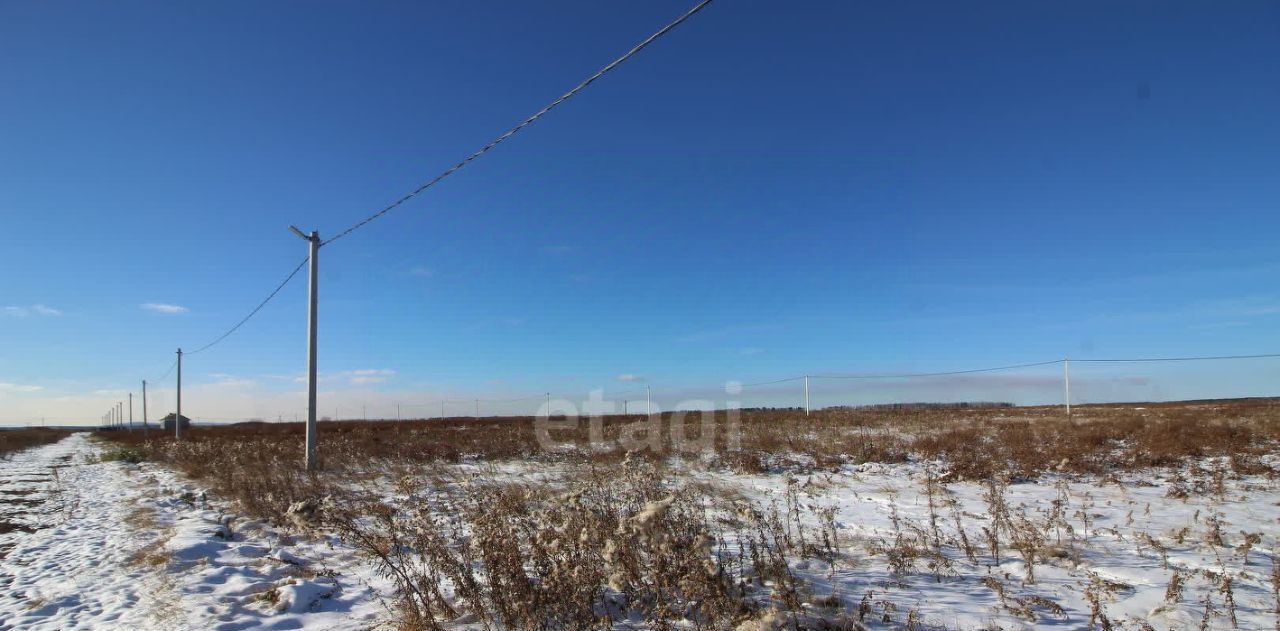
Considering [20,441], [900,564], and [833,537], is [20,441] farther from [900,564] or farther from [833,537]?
[900,564]

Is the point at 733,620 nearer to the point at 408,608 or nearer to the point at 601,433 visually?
the point at 408,608

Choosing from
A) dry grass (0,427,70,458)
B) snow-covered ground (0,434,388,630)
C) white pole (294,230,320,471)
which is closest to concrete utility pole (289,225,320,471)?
white pole (294,230,320,471)

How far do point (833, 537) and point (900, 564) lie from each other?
4.21ft

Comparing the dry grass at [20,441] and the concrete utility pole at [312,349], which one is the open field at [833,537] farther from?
the dry grass at [20,441]

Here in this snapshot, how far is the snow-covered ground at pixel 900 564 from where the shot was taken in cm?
404

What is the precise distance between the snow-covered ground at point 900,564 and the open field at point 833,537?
4 centimetres

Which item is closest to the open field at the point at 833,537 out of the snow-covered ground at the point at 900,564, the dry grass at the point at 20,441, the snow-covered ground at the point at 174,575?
the snow-covered ground at the point at 900,564

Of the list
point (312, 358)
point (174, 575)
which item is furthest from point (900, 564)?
point (312, 358)

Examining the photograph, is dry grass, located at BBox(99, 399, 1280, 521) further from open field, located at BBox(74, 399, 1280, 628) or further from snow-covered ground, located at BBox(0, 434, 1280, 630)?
snow-covered ground, located at BBox(0, 434, 1280, 630)

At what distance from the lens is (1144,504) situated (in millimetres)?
7680

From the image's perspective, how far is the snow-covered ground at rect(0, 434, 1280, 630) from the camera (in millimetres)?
4039

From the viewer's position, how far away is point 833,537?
609 centimetres

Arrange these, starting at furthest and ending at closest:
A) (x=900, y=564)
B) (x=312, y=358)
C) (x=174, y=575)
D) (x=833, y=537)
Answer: (x=312, y=358) → (x=833, y=537) → (x=174, y=575) → (x=900, y=564)

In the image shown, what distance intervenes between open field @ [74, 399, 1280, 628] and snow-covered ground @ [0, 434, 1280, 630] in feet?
0.13
